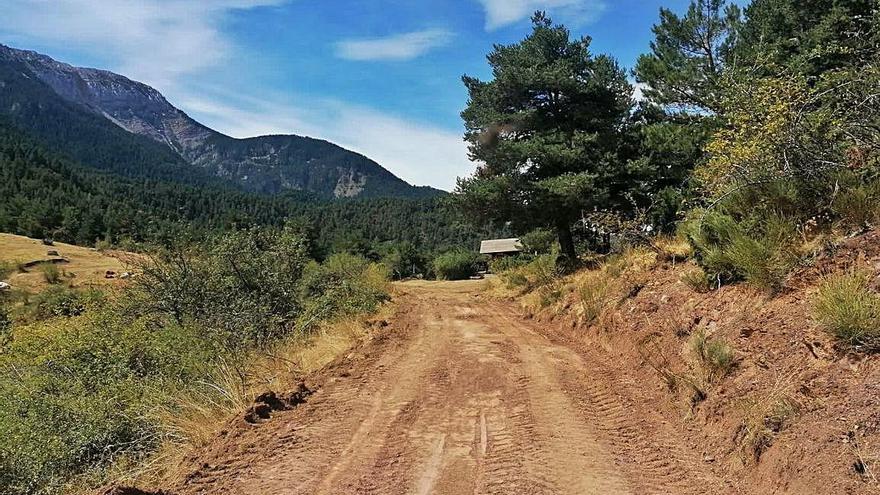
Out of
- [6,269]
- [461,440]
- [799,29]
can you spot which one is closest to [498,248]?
[6,269]

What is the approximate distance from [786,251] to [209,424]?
7.21 meters

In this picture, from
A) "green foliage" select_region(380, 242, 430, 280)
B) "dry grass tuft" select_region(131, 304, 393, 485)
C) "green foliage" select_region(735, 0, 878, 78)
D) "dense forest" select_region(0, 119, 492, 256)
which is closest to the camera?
"dry grass tuft" select_region(131, 304, 393, 485)

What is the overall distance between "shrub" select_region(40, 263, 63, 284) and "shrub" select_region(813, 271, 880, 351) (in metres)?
43.7

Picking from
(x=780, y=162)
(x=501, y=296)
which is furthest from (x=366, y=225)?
(x=780, y=162)

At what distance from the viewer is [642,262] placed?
36.9 ft

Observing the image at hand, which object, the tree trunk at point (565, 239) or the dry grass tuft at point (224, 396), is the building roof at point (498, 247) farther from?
the dry grass tuft at point (224, 396)

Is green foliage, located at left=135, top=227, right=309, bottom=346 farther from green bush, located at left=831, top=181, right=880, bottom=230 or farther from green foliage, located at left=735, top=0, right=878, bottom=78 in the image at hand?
green foliage, located at left=735, top=0, right=878, bottom=78

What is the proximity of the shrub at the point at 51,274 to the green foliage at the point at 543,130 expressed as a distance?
3394 cm

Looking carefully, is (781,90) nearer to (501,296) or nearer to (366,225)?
(501,296)

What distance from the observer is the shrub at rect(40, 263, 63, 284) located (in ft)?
123

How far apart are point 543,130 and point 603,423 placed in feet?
46.0

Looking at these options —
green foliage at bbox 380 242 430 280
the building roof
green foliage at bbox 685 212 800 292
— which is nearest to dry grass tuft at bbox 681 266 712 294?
green foliage at bbox 685 212 800 292

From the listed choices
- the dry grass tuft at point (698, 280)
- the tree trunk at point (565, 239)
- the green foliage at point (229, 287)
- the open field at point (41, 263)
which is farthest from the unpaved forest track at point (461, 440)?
the open field at point (41, 263)

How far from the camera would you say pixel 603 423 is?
18.6ft
